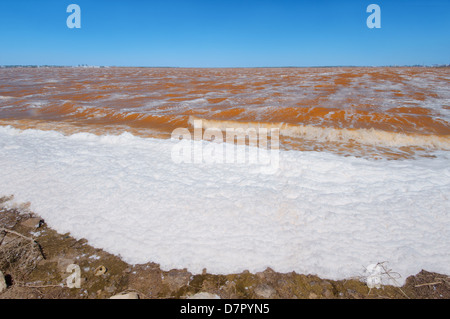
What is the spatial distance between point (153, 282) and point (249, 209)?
1735 mm

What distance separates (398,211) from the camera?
12.5 ft

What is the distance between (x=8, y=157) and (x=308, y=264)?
6749mm

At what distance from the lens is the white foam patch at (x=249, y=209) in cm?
314

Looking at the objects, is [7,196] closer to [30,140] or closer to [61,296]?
[61,296]

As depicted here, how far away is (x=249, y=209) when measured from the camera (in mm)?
3898

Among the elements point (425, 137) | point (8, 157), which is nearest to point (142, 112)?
point (8, 157)

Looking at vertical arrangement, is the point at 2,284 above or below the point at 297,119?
below

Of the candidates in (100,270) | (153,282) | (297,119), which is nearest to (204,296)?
(153,282)

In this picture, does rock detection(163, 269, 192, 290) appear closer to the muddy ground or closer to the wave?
the muddy ground

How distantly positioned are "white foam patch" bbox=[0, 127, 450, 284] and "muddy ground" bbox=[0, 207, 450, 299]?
130 mm

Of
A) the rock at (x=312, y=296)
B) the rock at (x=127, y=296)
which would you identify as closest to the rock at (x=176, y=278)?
the rock at (x=127, y=296)

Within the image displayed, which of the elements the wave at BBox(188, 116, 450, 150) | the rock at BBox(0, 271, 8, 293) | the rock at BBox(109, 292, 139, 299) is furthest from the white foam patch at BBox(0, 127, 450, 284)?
the wave at BBox(188, 116, 450, 150)

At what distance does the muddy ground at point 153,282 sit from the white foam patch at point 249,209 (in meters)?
0.13

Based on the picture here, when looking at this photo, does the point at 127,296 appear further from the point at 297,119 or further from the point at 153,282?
the point at 297,119
